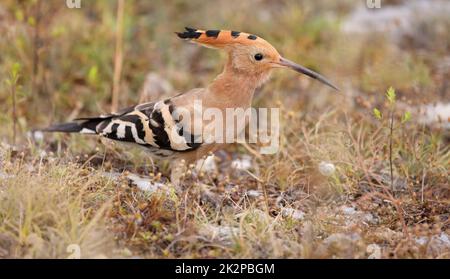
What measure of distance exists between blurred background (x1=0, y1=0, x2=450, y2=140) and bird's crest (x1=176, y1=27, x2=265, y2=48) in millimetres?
1131

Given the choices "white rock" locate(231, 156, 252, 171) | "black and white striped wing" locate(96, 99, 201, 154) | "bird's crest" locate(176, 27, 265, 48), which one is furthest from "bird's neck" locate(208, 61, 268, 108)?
"white rock" locate(231, 156, 252, 171)

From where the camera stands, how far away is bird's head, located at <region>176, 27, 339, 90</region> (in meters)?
3.87

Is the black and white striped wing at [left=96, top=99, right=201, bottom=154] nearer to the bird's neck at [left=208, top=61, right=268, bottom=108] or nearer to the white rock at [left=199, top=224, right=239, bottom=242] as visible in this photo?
the bird's neck at [left=208, top=61, right=268, bottom=108]

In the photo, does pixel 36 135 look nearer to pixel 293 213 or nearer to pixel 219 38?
pixel 219 38

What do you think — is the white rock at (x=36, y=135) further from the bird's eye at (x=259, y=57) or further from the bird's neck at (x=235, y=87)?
the bird's eye at (x=259, y=57)

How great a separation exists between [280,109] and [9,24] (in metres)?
2.60

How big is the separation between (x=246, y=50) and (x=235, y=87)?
0.22 m

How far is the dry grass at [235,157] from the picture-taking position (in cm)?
304

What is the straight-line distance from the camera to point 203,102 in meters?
3.98

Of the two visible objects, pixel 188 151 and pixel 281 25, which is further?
pixel 281 25
